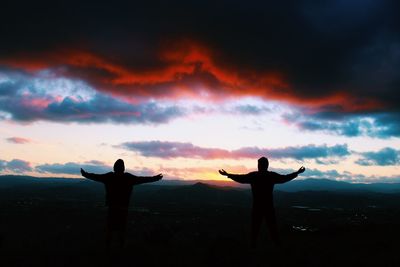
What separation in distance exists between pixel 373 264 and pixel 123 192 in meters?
8.44

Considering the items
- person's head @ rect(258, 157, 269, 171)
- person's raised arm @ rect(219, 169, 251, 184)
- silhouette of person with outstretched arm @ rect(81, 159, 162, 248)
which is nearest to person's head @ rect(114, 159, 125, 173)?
silhouette of person with outstretched arm @ rect(81, 159, 162, 248)

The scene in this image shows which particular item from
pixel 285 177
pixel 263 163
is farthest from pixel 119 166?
pixel 285 177

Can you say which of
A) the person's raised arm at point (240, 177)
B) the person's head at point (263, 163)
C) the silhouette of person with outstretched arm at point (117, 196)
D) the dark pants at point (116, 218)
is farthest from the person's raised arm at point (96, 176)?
the person's head at point (263, 163)

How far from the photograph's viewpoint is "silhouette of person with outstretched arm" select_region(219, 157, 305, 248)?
38.9 ft

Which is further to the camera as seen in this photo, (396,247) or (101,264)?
(396,247)

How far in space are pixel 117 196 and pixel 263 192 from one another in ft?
16.1

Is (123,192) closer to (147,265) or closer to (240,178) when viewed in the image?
(147,265)

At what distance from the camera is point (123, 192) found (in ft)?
41.4

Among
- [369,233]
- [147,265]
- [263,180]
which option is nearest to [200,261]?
[147,265]

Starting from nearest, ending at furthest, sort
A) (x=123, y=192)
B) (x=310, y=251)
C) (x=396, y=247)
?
(x=123, y=192)
(x=310, y=251)
(x=396, y=247)

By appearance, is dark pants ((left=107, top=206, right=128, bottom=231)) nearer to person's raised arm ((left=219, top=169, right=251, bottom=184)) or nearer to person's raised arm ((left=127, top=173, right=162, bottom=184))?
person's raised arm ((left=127, top=173, right=162, bottom=184))

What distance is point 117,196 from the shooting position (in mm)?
12531

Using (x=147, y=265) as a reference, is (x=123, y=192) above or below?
above

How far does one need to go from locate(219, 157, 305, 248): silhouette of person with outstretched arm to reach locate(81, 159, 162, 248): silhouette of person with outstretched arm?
3.85 m
